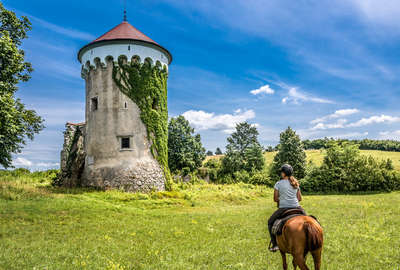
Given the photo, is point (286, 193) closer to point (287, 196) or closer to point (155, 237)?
point (287, 196)

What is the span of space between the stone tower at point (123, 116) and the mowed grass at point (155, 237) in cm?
475

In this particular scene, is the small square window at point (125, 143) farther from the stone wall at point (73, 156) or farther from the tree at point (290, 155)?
the tree at point (290, 155)

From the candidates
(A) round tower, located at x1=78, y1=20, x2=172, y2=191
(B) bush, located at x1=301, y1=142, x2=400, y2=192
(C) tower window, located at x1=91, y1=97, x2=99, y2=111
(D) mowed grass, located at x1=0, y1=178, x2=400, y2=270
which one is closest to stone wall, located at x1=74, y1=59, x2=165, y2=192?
(A) round tower, located at x1=78, y1=20, x2=172, y2=191

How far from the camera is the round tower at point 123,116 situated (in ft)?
74.0

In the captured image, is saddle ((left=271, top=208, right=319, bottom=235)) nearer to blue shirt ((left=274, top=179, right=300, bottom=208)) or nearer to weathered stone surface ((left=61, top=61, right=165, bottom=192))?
blue shirt ((left=274, top=179, right=300, bottom=208))

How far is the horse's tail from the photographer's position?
5938 mm

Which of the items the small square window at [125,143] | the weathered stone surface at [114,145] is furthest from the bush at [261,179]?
the small square window at [125,143]

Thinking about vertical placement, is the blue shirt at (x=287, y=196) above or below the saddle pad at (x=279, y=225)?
above

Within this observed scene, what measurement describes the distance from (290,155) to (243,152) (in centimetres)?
979

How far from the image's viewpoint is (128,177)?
873 inches

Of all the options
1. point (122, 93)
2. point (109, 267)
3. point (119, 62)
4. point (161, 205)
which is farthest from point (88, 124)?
point (109, 267)

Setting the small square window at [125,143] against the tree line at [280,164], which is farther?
the tree line at [280,164]

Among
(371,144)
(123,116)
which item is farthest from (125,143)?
(371,144)

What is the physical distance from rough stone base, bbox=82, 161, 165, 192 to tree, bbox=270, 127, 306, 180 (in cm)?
2011
